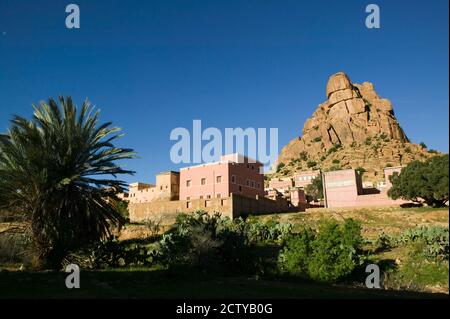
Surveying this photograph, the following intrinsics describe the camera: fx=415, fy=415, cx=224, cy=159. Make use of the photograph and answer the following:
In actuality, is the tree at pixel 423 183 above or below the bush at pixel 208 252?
above

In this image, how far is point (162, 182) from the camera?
5475 cm

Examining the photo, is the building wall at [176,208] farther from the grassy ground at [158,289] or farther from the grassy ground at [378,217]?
the grassy ground at [158,289]

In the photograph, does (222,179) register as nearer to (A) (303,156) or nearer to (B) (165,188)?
(B) (165,188)

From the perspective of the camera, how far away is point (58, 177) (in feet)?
55.4

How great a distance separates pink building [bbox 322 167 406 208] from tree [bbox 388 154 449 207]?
3.27m

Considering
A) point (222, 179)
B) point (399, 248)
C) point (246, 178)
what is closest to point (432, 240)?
point (399, 248)

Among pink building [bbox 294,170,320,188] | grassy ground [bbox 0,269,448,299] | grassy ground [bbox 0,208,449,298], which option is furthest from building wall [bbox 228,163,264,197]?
pink building [bbox 294,170,320,188]

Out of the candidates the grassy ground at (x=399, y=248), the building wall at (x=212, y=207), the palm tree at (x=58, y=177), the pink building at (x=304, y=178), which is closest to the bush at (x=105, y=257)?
the palm tree at (x=58, y=177)

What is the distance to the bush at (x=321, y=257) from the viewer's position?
511 inches

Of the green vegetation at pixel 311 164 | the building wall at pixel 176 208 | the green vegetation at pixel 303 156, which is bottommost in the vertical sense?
the building wall at pixel 176 208

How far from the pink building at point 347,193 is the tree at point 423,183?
129 inches

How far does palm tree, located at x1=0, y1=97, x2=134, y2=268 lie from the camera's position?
52.9ft
